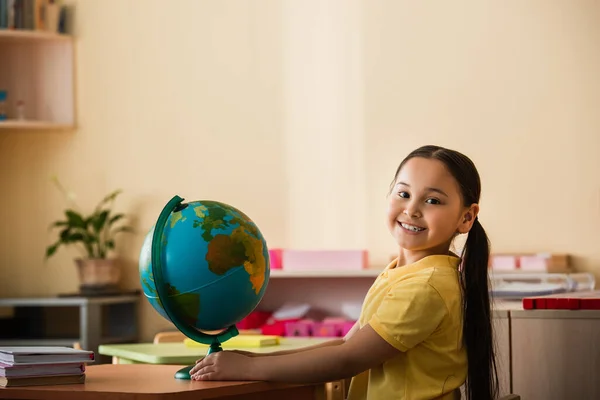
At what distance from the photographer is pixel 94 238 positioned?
4.57 m

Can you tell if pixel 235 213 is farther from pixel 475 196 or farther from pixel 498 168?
pixel 498 168

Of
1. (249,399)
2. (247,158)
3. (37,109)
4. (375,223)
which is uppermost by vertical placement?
(37,109)

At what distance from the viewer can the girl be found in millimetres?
1800

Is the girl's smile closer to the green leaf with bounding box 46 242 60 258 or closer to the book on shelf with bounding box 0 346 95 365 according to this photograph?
the book on shelf with bounding box 0 346 95 365

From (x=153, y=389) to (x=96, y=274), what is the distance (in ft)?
9.59

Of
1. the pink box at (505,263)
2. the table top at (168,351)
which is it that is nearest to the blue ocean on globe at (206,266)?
the table top at (168,351)

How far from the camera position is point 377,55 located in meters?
Answer: 4.19

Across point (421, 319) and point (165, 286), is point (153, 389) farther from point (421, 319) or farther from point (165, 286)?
point (421, 319)

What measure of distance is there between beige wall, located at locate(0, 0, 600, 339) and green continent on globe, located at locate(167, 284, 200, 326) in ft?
7.72

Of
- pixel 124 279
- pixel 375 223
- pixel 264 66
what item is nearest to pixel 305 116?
pixel 264 66

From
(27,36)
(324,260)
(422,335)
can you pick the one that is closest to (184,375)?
(422,335)

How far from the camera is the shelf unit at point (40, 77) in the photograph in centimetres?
476

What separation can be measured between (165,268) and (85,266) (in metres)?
2.84

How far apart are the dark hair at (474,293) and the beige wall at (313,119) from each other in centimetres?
191
